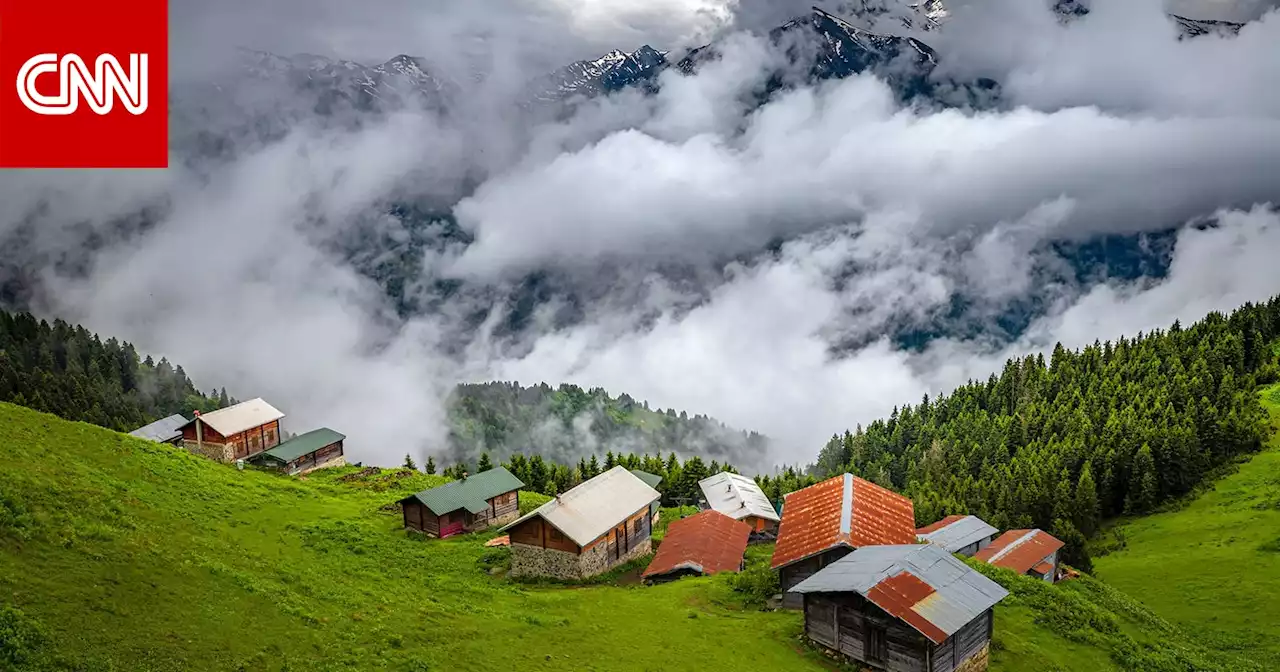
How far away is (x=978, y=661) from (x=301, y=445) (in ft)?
290

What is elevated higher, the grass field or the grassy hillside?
the grass field

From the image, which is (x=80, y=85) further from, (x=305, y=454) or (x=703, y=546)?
(x=305, y=454)

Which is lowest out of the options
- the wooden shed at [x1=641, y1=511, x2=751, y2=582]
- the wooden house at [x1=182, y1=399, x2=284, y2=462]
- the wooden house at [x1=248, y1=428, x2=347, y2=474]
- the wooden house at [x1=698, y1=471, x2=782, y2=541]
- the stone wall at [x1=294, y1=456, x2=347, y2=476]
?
the wooden house at [x1=698, y1=471, x2=782, y2=541]

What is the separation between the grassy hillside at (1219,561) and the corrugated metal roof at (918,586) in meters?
28.1

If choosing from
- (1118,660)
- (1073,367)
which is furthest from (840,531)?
(1073,367)

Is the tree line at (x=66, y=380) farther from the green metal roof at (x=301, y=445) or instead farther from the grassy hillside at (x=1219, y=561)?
the grassy hillside at (x=1219, y=561)

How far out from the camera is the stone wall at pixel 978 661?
39500mm

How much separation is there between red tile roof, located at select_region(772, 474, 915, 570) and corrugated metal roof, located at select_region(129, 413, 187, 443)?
86495 millimetres

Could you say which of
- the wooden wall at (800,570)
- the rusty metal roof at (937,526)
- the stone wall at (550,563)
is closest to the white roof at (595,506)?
the stone wall at (550,563)

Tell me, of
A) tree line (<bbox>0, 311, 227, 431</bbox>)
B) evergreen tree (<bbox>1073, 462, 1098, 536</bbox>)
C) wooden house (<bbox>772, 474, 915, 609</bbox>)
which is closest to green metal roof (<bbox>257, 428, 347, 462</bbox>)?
Result: tree line (<bbox>0, 311, 227, 431</bbox>)

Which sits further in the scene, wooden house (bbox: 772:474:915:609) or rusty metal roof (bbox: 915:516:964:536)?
rusty metal roof (bbox: 915:516:964:536)

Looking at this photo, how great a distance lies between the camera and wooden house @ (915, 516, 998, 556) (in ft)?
258

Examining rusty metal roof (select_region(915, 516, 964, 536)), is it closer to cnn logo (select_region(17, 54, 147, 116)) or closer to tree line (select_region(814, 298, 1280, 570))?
tree line (select_region(814, 298, 1280, 570))

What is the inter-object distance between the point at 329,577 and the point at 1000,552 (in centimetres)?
5892
